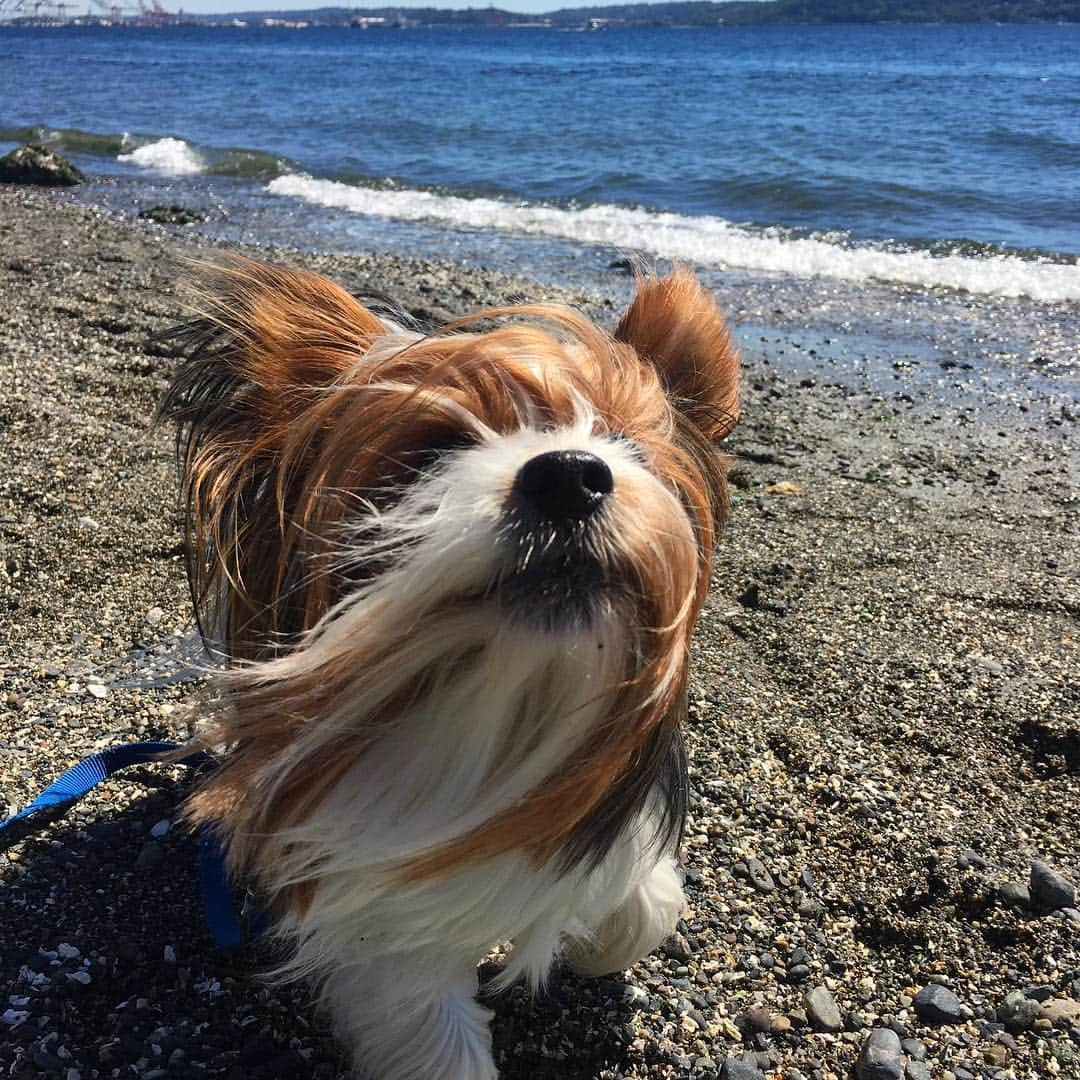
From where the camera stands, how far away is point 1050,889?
2803mm

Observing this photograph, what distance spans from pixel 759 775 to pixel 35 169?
15.8 meters

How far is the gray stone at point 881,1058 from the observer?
235 cm

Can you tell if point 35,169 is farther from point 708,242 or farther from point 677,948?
point 677,948

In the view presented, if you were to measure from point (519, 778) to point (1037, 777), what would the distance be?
7.60 ft

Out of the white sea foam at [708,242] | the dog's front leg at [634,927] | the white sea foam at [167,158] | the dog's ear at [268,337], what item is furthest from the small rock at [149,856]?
the white sea foam at [167,158]

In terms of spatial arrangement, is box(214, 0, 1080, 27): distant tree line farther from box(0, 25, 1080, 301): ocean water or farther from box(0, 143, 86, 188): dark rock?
box(0, 143, 86, 188): dark rock

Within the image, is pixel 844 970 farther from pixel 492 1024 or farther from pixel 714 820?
pixel 492 1024

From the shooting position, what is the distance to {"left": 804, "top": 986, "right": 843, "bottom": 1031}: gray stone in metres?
2.49

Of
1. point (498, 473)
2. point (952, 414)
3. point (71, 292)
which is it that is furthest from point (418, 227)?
point (498, 473)

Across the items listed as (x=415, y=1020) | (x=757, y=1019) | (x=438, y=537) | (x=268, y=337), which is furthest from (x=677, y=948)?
(x=268, y=337)

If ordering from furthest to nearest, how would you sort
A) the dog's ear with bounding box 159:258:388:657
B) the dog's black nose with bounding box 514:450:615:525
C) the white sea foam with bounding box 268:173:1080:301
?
the white sea foam with bounding box 268:173:1080:301 → the dog's ear with bounding box 159:258:388:657 → the dog's black nose with bounding box 514:450:615:525

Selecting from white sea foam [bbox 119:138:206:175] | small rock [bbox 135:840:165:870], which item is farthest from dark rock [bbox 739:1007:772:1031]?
white sea foam [bbox 119:138:206:175]

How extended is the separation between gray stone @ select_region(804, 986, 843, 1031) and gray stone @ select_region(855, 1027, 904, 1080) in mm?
86

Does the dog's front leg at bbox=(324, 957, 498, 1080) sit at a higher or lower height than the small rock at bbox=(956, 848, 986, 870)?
higher
